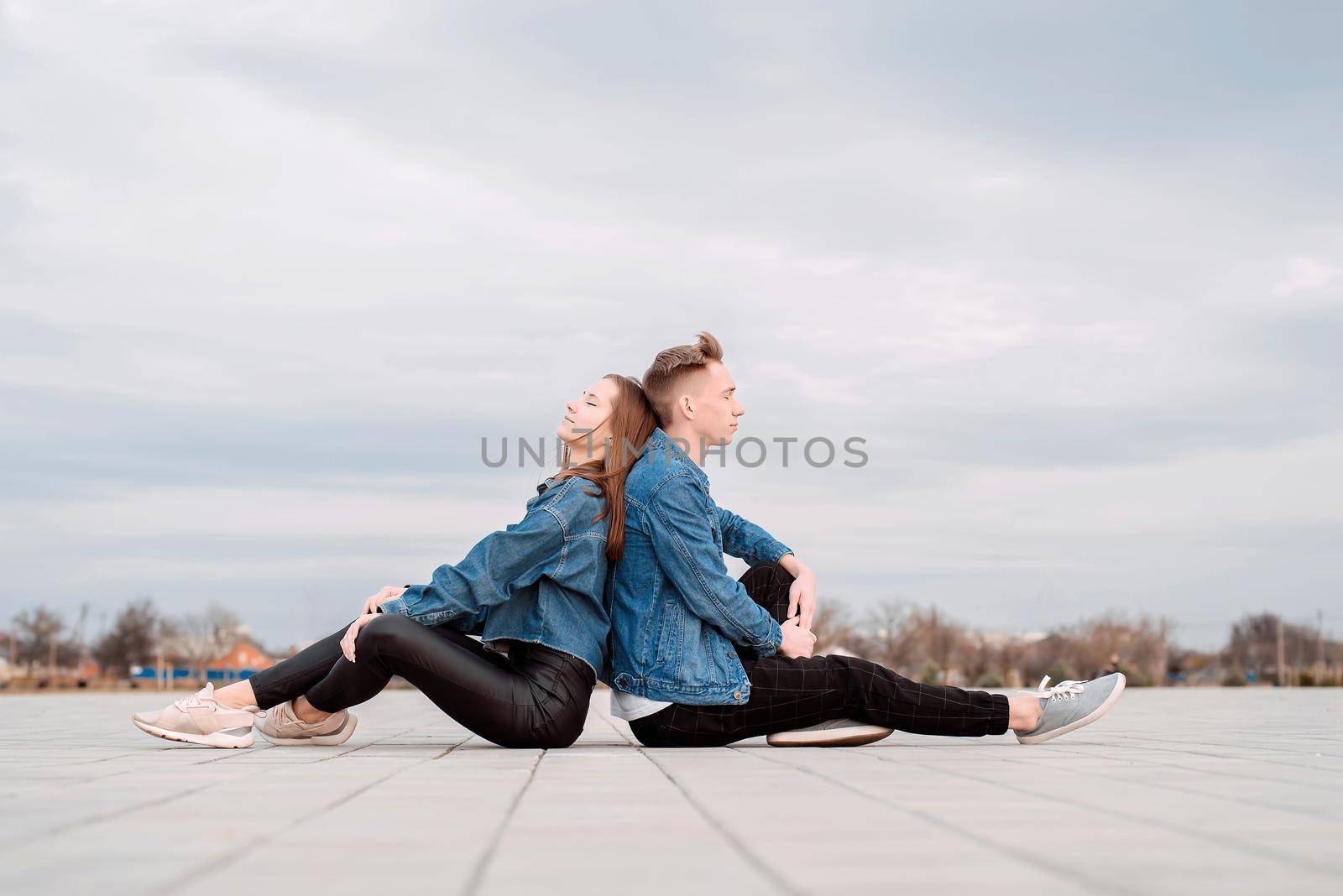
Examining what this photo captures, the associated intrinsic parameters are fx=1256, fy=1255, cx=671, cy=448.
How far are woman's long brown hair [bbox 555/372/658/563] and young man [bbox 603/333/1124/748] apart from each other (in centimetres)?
5

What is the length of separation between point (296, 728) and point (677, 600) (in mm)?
1630

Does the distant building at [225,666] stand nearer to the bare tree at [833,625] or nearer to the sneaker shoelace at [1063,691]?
the bare tree at [833,625]

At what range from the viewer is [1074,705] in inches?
191

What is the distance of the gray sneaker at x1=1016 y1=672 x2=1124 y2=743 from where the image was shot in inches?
188

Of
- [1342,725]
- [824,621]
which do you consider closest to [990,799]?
[1342,725]

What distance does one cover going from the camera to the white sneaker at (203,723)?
468 cm

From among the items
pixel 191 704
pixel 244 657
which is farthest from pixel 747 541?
pixel 244 657

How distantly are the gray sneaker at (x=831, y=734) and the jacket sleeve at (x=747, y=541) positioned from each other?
70 cm

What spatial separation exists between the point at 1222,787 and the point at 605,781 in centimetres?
163

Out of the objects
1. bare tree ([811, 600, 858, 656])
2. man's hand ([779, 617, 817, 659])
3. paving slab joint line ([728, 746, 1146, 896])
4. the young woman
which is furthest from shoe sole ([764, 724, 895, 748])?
bare tree ([811, 600, 858, 656])

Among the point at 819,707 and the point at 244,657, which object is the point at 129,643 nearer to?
the point at 244,657

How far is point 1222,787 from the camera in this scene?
330 centimetres

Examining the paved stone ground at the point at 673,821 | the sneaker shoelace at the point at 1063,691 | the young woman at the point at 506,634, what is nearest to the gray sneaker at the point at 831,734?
the paved stone ground at the point at 673,821

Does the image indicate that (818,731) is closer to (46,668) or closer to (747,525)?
(747,525)
